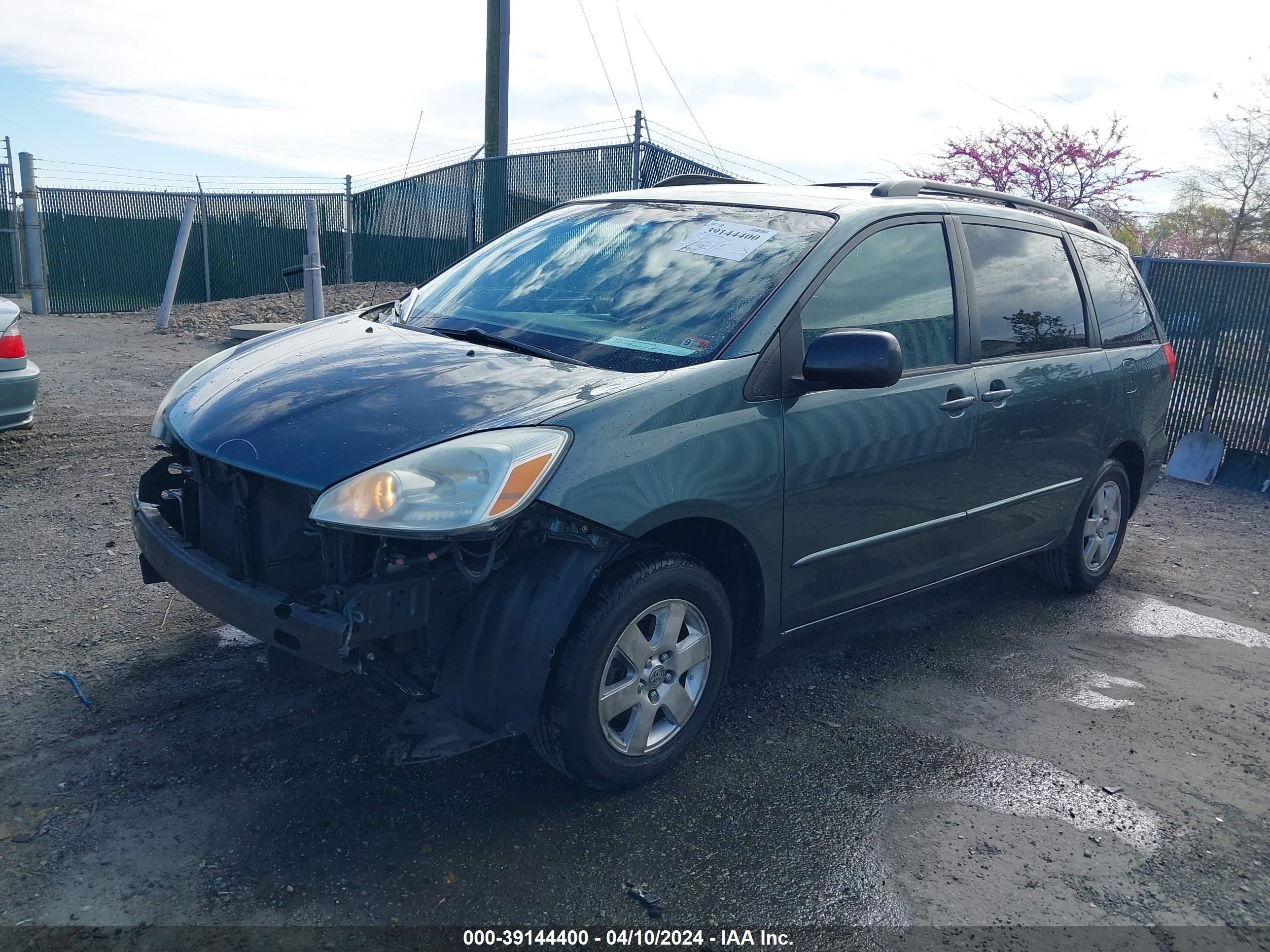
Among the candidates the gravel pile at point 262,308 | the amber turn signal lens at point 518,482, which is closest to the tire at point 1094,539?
the amber turn signal lens at point 518,482

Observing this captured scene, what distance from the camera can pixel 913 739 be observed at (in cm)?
356

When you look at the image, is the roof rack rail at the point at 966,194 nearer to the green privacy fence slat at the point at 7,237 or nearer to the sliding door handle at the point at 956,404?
the sliding door handle at the point at 956,404

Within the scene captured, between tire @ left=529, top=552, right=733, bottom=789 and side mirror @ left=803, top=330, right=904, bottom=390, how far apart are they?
2.39 feet

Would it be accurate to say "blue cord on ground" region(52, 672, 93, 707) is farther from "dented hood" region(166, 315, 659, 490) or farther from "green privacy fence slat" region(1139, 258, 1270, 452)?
"green privacy fence slat" region(1139, 258, 1270, 452)

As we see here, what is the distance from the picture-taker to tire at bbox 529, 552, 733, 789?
2803 mm

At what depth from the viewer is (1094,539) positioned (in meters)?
5.16

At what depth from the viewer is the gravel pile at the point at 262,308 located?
46.1ft

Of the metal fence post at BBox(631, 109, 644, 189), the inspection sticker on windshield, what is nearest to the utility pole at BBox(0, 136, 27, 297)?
the metal fence post at BBox(631, 109, 644, 189)

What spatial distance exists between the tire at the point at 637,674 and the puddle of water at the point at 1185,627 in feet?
8.98

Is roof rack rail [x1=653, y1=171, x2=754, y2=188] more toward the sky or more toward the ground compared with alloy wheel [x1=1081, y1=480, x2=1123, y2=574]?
more toward the sky

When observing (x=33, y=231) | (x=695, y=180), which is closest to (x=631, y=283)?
(x=695, y=180)

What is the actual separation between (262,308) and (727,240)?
43.4ft

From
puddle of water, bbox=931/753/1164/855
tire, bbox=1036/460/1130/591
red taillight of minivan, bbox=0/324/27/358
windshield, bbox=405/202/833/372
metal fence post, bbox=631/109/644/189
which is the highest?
metal fence post, bbox=631/109/644/189

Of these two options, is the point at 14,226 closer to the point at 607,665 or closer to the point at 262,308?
the point at 262,308
